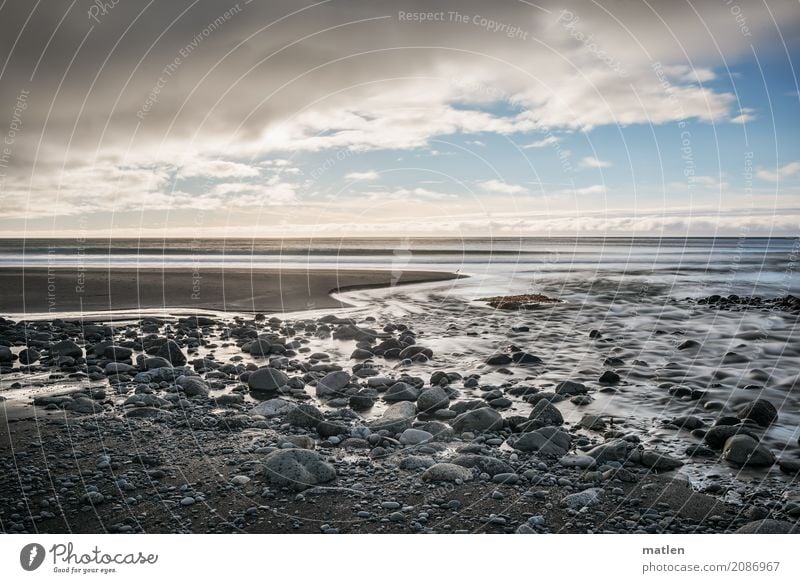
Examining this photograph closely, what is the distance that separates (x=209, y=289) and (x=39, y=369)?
47.8ft

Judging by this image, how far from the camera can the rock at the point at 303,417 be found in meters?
8.48

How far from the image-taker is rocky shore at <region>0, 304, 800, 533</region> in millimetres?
5875

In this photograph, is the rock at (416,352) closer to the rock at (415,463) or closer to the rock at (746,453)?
the rock at (415,463)

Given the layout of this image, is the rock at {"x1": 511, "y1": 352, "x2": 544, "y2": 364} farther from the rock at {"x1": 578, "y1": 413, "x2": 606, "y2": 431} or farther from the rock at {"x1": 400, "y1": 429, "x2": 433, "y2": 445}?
the rock at {"x1": 400, "y1": 429, "x2": 433, "y2": 445}

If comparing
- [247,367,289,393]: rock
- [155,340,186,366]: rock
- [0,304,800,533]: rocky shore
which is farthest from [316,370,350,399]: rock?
[155,340,186,366]: rock

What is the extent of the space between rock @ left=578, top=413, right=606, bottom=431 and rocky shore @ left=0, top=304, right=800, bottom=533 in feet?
0.12

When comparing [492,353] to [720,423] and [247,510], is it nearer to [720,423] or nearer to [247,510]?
[720,423]

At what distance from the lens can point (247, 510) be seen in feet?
19.5

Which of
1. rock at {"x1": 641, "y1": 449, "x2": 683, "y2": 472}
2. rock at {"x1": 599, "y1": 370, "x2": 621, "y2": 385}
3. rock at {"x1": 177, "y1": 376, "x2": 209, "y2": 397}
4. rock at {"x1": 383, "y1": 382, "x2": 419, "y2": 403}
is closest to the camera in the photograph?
rock at {"x1": 641, "y1": 449, "x2": 683, "y2": 472}

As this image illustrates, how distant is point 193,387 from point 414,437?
180 inches

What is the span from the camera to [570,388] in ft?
33.5

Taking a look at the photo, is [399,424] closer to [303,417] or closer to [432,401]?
[432,401]
